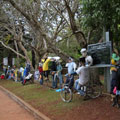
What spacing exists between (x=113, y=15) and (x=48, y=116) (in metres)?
4.26

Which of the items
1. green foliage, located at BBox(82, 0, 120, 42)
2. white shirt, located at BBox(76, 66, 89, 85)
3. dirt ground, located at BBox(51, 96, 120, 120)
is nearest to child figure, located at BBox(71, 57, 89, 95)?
white shirt, located at BBox(76, 66, 89, 85)

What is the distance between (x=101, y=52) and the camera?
819 cm

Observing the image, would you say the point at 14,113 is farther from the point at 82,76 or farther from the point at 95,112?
the point at 95,112

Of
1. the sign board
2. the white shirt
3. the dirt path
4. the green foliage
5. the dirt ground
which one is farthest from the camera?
the sign board

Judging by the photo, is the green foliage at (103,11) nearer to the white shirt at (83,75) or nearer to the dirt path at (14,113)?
the white shirt at (83,75)

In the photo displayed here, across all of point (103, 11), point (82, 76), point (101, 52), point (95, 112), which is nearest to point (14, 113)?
point (82, 76)

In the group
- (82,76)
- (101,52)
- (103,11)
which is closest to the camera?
(103,11)

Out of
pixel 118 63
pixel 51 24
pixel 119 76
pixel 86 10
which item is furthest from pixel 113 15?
pixel 51 24

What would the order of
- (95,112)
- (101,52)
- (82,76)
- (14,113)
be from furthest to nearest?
(101,52) → (14,113) → (82,76) → (95,112)

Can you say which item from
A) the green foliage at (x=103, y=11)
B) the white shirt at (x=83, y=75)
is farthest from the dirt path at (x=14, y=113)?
the green foliage at (x=103, y=11)

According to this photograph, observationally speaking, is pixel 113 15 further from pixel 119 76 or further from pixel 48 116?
pixel 48 116

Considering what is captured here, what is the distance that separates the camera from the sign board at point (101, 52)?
783cm

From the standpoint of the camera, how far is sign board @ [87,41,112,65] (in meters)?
7.83

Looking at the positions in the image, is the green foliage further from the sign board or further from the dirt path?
the dirt path
